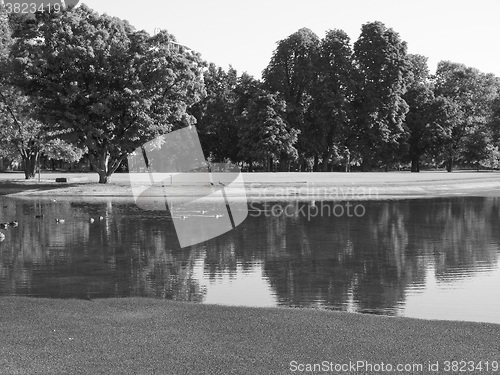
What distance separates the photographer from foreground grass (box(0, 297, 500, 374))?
695 centimetres

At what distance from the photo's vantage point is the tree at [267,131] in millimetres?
77062

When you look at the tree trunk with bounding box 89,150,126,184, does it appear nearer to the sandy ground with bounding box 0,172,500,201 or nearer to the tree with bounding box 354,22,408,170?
the sandy ground with bounding box 0,172,500,201

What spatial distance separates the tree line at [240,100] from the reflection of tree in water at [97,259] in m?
18.4

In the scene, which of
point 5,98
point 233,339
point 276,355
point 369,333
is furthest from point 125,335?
point 5,98

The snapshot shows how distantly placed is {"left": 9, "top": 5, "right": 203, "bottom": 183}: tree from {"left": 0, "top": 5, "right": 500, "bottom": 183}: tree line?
87 mm

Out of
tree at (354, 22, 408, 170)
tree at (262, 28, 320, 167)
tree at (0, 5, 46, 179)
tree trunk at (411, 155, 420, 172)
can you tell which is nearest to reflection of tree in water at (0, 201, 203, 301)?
tree at (0, 5, 46, 179)

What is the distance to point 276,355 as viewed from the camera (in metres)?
7.25

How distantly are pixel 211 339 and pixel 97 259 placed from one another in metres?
8.84

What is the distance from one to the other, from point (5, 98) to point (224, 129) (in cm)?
4138

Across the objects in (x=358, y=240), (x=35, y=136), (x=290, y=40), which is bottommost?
(x=358, y=240)

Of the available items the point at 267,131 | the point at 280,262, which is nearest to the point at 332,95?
the point at 267,131

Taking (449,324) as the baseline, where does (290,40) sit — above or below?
above

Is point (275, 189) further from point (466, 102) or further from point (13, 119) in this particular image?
point (466, 102)

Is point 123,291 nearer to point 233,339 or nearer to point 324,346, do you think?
point 233,339
